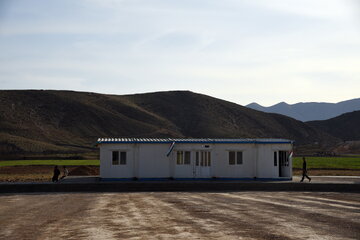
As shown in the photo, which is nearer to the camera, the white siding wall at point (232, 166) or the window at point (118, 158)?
the window at point (118, 158)

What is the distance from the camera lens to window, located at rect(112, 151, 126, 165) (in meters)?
37.3

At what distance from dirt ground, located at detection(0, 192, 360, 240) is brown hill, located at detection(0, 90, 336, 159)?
85.6 metres

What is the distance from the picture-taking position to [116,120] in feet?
495

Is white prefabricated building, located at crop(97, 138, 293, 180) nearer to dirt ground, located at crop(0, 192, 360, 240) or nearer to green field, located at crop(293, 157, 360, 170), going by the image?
dirt ground, located at crop(0, 192, 360, 240)

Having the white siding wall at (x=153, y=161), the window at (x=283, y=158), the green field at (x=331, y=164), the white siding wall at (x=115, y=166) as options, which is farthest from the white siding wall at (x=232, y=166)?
the green field at (x=331, y=164)

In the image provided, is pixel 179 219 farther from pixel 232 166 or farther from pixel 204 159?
pixel 232 166

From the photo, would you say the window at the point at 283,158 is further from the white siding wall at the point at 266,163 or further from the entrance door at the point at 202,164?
the entrance door at the point at 202,164

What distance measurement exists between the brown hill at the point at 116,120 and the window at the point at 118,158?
72.0 meters

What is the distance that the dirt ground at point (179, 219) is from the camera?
49.8 ft

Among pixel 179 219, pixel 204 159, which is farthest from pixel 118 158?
pixel 179 219

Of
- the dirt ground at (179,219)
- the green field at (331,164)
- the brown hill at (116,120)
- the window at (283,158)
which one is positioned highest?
the brown hill at (116,120)

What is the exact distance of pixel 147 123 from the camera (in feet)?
509

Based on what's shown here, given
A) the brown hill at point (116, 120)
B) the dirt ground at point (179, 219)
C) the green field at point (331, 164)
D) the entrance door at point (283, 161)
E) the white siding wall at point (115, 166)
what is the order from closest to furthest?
the dirt ground at point (179, 219) < the white siding wall at point (115, 166) < the entrance door at point (283, 161) < the green field at point (331, 164) < the brown hill at point (116, 120)

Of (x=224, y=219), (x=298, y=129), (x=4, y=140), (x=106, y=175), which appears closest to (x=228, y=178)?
(x=106, y=175)
